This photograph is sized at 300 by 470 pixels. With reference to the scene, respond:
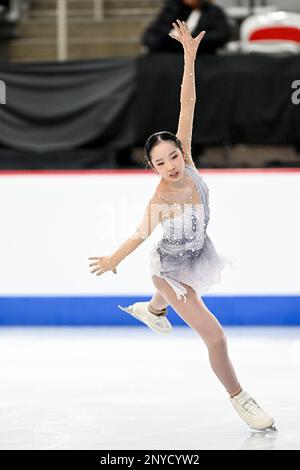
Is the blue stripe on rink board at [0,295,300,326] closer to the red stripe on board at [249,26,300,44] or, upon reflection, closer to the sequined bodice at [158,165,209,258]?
the red stripe on board at [249,26,300,44]

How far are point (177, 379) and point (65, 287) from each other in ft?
6.07

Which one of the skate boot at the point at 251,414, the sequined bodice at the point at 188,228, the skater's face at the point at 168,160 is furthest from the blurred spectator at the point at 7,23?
the skate boot at the point at 251,414

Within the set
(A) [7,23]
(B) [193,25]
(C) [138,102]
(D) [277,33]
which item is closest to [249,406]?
(C) [138,102]

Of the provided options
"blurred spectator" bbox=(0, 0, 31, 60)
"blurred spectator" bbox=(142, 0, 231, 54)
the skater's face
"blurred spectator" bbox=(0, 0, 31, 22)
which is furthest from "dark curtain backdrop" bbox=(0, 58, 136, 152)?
the skater's face

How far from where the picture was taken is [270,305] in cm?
627

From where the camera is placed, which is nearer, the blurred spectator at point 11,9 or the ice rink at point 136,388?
the ice rink at point 136,388

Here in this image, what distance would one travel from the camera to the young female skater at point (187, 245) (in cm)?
339

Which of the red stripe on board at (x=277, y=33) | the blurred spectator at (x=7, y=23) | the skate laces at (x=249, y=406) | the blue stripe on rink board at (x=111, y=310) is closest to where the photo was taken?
the skate laces at (x=249, y=406)

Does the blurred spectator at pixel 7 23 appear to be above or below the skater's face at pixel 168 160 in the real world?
above

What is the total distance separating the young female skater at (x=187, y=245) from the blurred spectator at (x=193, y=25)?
3461 millimetres

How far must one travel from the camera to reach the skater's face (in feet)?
10.8

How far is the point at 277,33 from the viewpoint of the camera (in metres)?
7.45

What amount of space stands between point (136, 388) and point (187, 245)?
4.05ft

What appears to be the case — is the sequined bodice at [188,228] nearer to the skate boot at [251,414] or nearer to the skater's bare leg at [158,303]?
the skater's bare leg at [158,303]
